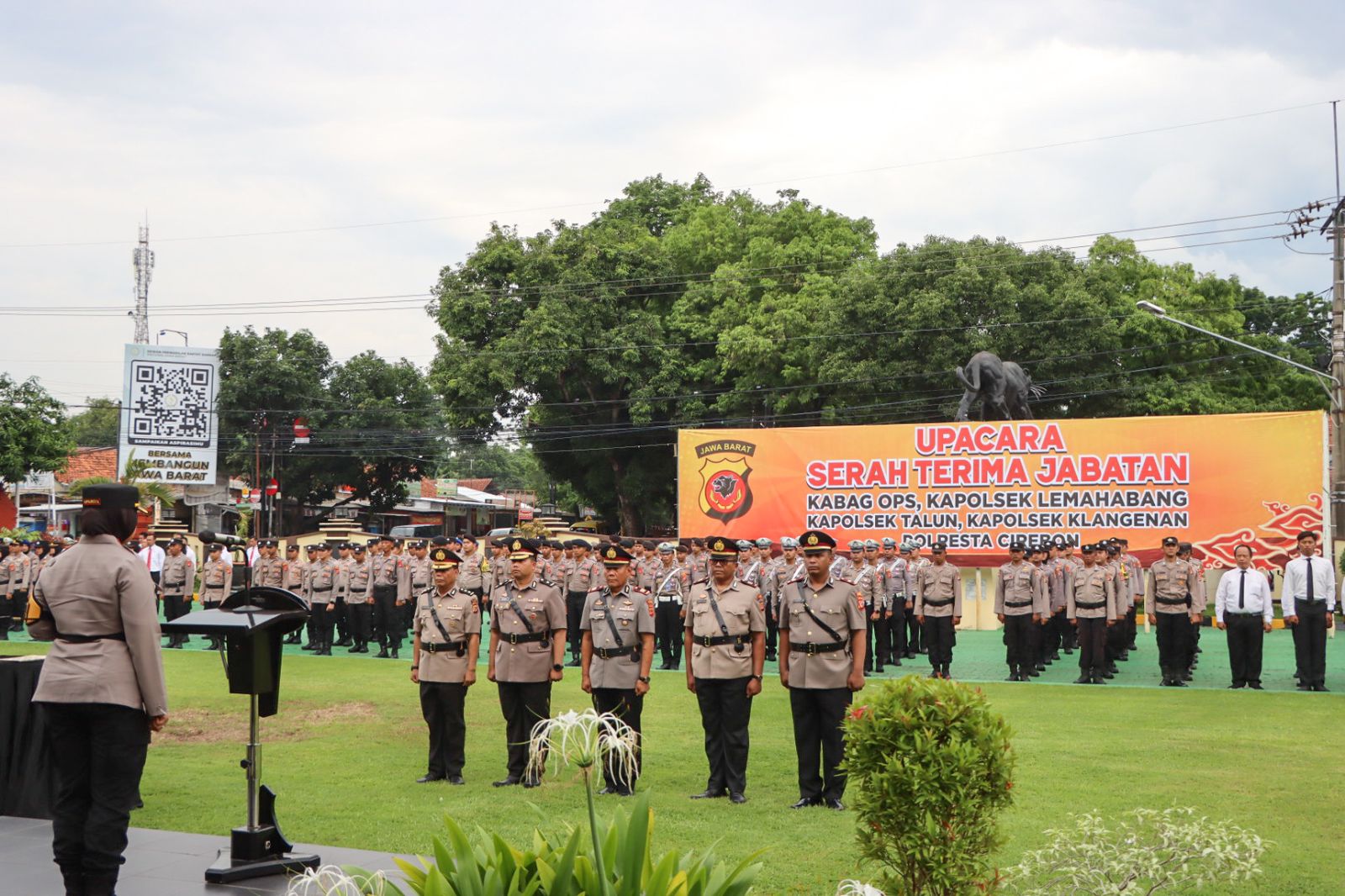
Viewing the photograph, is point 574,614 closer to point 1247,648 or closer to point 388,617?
point 388,617

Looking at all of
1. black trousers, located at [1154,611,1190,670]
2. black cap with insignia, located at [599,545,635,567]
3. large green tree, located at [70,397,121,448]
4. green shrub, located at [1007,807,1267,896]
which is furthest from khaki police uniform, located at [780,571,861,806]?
large green tree, located at [70,397,121,448]

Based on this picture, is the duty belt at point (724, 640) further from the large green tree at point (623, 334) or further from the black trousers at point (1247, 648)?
the large green tree at point (623, 334)

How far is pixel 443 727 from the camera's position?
27.5ft

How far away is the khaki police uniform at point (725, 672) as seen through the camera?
308 inches

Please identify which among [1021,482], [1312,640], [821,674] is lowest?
[1312,640]

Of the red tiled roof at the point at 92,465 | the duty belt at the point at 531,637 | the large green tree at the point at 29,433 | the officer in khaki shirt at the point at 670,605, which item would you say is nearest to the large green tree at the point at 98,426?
the red tiled roof at the point at 92,465

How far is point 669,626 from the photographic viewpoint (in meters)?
17.0

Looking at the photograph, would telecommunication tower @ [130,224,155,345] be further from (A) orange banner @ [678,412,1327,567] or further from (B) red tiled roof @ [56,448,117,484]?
(A) orange banner @ [678,412,1327,567]

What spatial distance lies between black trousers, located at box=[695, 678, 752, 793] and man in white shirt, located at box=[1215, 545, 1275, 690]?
26.8ft

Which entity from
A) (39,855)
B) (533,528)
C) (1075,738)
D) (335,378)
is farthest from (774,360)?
(39,855)

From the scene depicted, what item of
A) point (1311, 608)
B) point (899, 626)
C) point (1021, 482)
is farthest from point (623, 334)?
point (1311, 608)

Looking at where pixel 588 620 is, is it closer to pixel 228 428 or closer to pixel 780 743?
pixel 780 743

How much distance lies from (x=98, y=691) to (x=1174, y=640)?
1254 cm

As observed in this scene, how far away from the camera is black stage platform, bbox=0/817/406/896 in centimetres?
536
